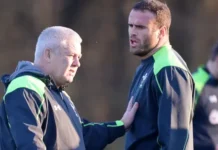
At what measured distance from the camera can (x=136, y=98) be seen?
6.45 meters

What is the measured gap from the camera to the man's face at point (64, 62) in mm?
5984

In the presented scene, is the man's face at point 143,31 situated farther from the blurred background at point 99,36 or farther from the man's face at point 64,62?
the blurred background at point 99,36

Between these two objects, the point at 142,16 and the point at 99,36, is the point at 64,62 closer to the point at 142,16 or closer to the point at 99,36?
the point at 142,16

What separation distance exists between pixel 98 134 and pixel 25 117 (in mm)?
1102

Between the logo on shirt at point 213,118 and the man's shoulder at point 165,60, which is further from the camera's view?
the logo on shirt at point 213,118

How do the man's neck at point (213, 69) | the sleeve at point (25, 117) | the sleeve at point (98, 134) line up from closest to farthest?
the sleeve at point (25, 117), the sleeve at point (98, 134), the man's neck at point (213, 69)

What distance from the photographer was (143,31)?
6.44 meters

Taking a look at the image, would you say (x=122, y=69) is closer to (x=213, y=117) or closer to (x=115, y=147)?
(x=115, y=147)

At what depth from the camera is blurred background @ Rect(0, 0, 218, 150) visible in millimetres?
10852

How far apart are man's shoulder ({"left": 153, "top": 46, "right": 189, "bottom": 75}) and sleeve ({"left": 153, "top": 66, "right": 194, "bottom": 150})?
0.12ft

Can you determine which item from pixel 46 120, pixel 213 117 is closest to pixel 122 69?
pixel 213 117

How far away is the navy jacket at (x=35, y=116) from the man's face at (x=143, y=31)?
0.66m

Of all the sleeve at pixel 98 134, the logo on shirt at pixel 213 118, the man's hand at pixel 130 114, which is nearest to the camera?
the man's hand at pixel 130 114

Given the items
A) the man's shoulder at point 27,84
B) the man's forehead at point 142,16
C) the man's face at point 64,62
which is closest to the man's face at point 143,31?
the man's forehead at point 142,16
